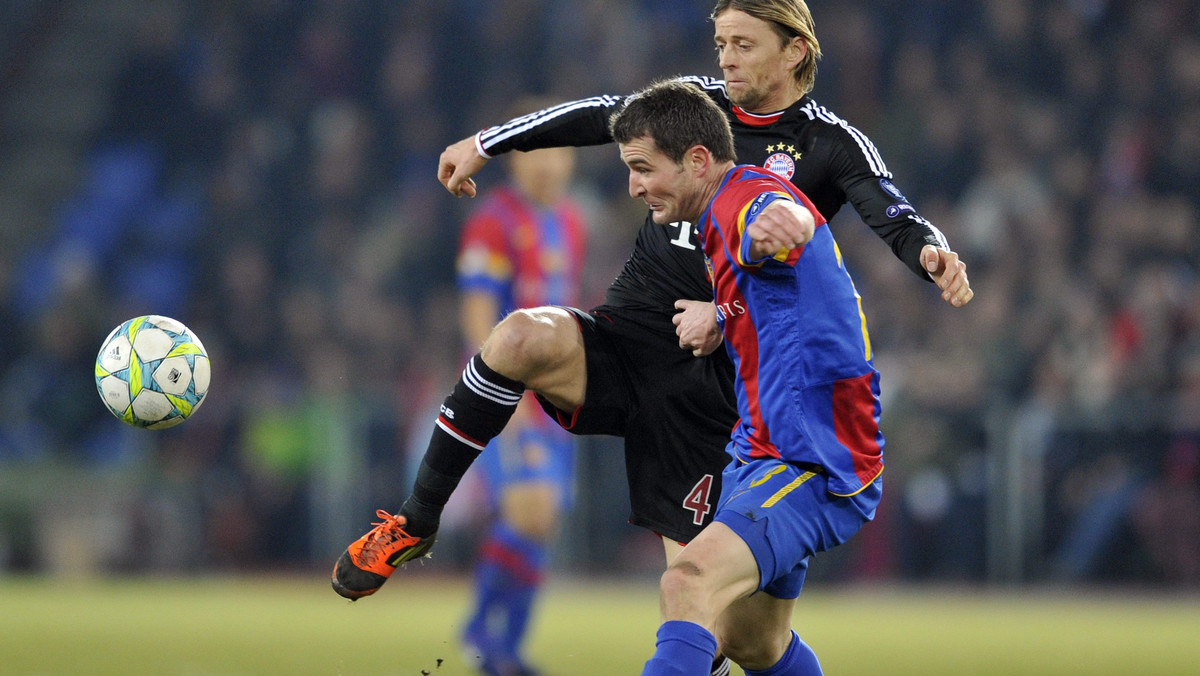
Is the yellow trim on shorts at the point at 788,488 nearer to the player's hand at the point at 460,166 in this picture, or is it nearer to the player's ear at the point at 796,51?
the player's ear at the point at 796,51

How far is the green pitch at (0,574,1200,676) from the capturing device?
6.62m

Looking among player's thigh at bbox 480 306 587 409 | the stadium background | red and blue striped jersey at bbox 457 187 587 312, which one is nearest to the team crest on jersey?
player's thigh at bbox 480 306 587 409

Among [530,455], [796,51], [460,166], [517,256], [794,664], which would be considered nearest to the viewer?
[794,664]

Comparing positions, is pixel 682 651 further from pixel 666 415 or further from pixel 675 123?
pixel 675 123

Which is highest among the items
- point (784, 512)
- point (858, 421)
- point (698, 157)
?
point (698, 157)

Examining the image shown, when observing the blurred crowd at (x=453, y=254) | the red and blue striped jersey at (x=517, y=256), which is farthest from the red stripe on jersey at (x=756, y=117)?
the blurred crowd at (x=453, y=254)

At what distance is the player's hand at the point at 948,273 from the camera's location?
371 centimetres

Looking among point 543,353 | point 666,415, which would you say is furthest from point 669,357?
point 543,353

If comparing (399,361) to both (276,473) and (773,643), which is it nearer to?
(276,473)

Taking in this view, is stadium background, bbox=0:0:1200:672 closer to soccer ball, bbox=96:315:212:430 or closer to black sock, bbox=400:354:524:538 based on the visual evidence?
soccer ball, bbox=96:315:212:430

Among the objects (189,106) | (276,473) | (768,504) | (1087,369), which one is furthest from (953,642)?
(189,106)

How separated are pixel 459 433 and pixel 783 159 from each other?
125 centimetres

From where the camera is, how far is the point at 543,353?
4199mm

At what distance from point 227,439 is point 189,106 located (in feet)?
16.5
